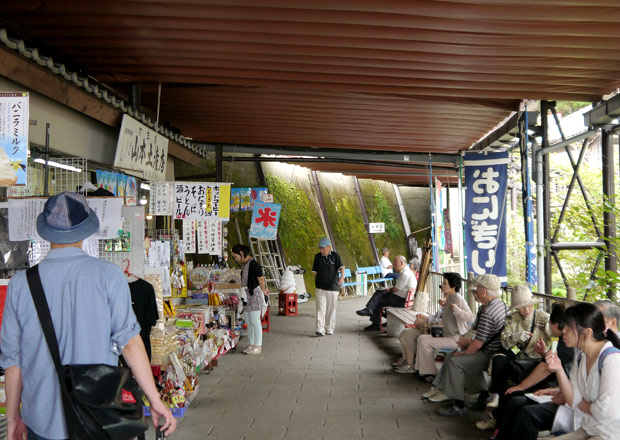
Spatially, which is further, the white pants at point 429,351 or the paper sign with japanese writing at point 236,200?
the paper sign with japanese writing at point 236,200

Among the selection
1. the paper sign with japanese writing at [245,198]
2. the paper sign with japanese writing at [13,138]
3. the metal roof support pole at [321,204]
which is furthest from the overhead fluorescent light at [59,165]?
the metal roof support pole at [321,204]

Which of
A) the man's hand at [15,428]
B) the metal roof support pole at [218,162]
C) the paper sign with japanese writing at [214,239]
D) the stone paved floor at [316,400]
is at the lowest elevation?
the stone paved floor at [316,400]

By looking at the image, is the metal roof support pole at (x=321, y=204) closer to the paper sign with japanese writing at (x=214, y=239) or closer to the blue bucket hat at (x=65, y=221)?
the paper sign with japanese writing at (x=214, y=239)

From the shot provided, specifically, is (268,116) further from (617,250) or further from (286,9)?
(617,250)

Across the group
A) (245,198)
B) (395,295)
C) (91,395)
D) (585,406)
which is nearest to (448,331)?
(585,406)

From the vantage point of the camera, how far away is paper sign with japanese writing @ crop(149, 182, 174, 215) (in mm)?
7449

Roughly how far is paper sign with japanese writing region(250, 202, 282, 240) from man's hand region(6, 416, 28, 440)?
363 inches

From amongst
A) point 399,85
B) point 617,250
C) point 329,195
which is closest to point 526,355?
point 617,250

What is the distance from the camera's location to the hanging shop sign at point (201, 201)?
24.9ft

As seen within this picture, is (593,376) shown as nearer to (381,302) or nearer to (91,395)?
(91,395)

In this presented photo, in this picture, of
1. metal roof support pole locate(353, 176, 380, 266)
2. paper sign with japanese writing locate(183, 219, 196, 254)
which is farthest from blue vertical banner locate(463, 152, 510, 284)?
metal roof support pole locate(353, 176, 380, 266)

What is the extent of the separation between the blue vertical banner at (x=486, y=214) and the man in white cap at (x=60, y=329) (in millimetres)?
6287

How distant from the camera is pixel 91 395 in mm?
2188

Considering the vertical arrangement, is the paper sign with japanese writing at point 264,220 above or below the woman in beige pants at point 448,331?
above
